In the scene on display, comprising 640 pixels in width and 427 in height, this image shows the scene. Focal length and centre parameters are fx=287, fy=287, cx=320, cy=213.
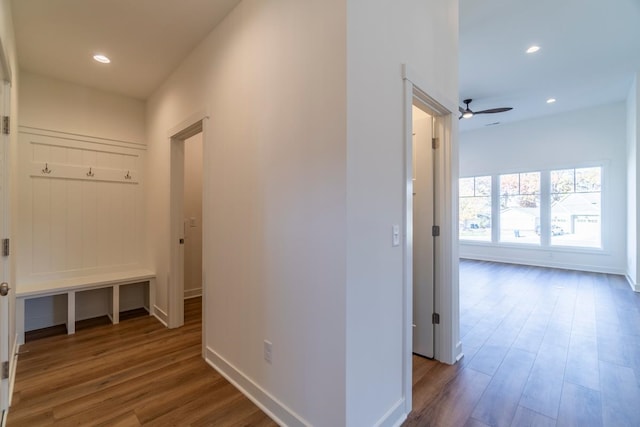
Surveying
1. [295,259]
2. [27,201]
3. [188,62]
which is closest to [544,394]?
[295,259]

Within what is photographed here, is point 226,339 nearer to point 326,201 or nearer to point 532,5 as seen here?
point 326,201

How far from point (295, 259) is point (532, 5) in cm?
347

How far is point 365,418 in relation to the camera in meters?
1.55

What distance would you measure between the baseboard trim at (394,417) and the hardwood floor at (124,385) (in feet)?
2.27

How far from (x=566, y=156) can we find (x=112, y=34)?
812cm

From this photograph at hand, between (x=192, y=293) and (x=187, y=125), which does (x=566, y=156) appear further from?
(x=192, y=293)

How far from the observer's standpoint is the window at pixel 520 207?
22.0 ft

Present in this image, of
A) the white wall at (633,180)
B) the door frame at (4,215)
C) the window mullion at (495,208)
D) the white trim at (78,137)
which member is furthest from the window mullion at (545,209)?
the door frame at (4,215)

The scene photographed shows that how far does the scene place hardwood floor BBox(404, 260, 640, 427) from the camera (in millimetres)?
1859

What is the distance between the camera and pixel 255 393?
203 centimetres

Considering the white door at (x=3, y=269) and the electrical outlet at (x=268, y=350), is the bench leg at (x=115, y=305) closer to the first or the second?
the white door at (x=3, y=269)

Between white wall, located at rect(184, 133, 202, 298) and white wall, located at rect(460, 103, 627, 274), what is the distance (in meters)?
6.70

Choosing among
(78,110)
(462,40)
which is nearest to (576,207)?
(462,40)

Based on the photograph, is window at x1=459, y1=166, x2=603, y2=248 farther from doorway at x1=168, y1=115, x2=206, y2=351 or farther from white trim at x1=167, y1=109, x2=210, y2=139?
white trim at x1=167, y1=109, x2=210, y2=139
